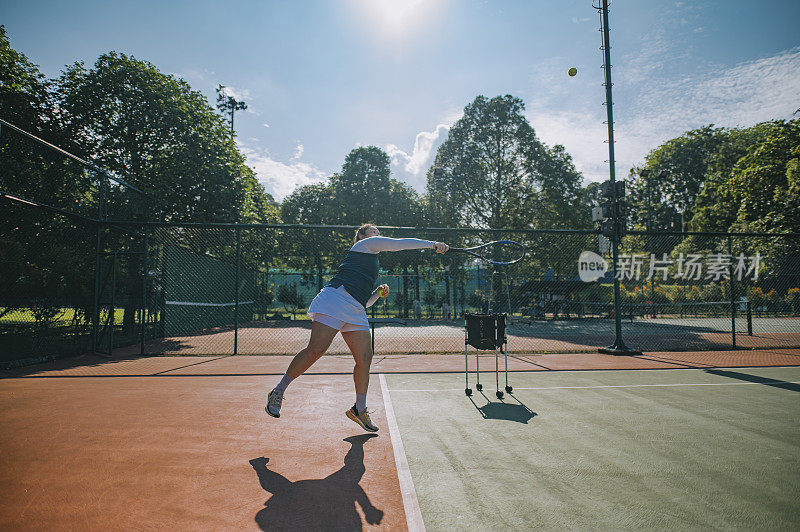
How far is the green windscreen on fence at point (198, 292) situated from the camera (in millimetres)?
12828

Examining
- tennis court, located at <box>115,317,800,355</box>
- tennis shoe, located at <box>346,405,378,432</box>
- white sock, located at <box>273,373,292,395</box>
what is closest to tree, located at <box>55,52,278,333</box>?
tennis court, located at <box>115,317,800,355</box>

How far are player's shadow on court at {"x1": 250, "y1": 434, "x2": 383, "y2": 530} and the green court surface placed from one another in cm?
41

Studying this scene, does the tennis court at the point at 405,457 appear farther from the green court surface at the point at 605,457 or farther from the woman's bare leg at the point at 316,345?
the woman's bare leg at the point at 316,345

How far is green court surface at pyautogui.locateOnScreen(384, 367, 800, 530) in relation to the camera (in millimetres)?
2406

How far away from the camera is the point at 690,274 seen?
27703 mm

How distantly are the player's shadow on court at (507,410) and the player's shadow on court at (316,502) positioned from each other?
1.87m

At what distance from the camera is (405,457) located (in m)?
3.31

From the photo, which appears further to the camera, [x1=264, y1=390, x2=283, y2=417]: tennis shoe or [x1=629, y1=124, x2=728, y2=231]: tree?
[x1=629, y1=124, x2=728, y2=231]: tree

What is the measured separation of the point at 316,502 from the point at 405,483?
619mm

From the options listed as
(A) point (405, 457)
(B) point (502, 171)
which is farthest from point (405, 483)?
(B) point (502, 171)

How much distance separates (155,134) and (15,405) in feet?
38.0

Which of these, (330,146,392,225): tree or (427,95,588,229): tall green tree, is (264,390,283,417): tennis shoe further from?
(330,146,392,225): tree

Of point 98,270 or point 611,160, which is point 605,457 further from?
point 98,270

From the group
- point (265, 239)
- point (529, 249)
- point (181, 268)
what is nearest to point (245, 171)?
point (265, 239)
